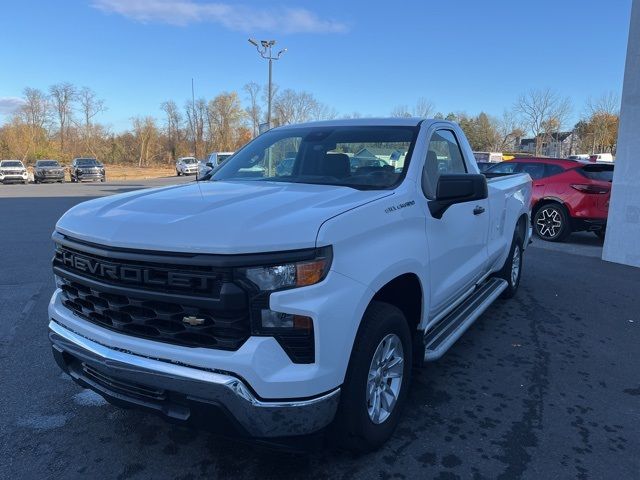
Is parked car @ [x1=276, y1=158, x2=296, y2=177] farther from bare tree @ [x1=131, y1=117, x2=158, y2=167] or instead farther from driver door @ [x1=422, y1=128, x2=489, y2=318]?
bare tree @ [x1=131, y1=117, x2=158, y2=167]

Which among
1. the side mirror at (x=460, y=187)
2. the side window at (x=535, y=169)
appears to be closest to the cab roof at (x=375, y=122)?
the side mirror at (x=460, y=187)

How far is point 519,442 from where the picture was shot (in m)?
2.98

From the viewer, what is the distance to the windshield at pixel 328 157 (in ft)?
11.1

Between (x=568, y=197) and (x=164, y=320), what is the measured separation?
9.90 meters

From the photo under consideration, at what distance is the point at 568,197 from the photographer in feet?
33.6

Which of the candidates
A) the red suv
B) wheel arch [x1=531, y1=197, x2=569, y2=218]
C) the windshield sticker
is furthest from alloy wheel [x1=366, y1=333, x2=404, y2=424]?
wheel arch [x1=531, y1=197, x2=569, y2=218]

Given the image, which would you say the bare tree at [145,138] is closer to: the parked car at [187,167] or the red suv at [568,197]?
the parked car at [187,167]

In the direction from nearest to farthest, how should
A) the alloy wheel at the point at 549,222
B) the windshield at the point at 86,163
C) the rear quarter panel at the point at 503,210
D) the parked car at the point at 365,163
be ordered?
the parked car at the point at 365,163
the rear quarter panel at the point at 503,210
the alloy wheel at the point at 549,222
the windshield at the point at 86,163

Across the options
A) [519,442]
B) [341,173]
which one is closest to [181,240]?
[341,173]

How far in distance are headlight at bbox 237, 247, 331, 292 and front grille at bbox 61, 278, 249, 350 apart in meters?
0.16

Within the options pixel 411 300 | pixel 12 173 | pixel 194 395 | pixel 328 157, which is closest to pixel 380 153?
pixel 328 157

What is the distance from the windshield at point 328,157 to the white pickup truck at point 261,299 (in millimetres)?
90

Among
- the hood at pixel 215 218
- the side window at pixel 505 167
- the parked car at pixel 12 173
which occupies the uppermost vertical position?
the side window at pixel 505 167

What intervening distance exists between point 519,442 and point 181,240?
231cm
